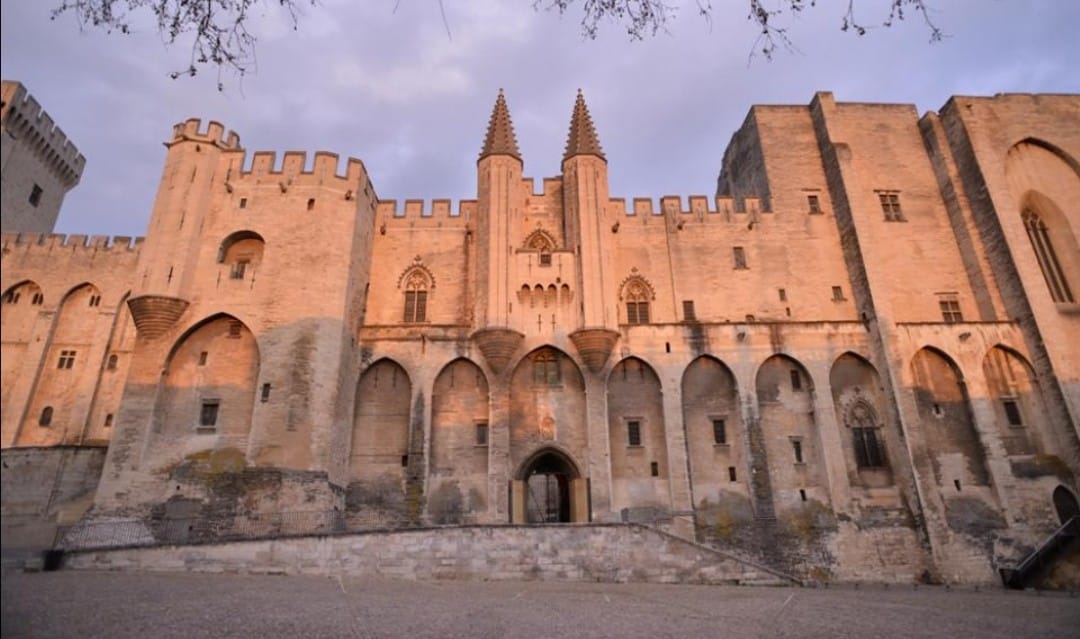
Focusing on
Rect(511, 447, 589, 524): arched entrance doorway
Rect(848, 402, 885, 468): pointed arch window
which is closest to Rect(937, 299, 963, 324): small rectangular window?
Rect(848, 402, 885, 468): pointed arch window

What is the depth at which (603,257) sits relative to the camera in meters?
22.7

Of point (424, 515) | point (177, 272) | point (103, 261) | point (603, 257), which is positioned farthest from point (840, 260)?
point (103, 261)

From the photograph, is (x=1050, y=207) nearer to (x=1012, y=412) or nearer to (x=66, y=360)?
(x=1012, y=412)

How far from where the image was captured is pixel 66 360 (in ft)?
79.7

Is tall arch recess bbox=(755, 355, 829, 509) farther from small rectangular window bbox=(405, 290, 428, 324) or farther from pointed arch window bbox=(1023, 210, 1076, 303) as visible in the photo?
small rectangular window bbox=(405, 290, 428, 324)

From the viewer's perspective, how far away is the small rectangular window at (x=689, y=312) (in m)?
24.0

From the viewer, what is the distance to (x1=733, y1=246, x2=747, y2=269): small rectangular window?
24938 millimetres

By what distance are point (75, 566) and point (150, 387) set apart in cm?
657

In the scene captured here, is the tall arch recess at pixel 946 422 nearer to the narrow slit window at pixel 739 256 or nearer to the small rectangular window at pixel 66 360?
the narrow slit window at pixel 739 256

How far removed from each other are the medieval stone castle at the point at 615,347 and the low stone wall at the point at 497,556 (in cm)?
315

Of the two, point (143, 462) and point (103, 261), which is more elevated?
point (103, 261)

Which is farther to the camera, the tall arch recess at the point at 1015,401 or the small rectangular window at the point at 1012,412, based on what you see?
the small rectangular window at the point at 1012,412

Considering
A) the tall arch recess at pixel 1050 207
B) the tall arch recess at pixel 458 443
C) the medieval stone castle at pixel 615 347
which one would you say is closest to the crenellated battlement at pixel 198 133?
the medieval stone castle at pixel 615 347

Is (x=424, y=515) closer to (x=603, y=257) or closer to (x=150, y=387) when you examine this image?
(x=150, y=387)
